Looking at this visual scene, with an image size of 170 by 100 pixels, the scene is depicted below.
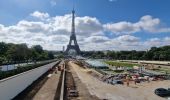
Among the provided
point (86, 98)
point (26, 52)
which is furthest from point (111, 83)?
point (26, 52)

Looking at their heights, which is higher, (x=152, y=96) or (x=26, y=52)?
(x=26, y=52)

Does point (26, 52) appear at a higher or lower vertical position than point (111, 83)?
higher

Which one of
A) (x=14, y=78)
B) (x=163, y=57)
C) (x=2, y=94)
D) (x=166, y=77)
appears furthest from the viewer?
(x=163, y=57)

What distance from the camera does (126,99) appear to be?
130ft

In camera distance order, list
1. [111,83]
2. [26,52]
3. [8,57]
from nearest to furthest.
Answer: [111,83] < [8,57] < [26,52]

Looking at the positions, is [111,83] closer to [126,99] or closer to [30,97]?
[126,99]

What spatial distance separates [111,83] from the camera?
6109 cm

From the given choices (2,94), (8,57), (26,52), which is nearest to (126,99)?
(2,94)

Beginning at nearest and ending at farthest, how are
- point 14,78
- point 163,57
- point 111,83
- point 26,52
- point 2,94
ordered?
point 2,94 < point 14,78 < point 111,83 < point 26,52 < point 163,57

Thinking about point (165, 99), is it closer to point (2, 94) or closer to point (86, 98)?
point (86, 98)

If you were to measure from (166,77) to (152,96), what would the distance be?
34.6 meters

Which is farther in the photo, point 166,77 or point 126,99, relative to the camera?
point 166,77

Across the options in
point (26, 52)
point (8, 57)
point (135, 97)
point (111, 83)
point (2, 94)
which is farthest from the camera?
point (26, 52)

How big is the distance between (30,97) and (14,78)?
553 cm
